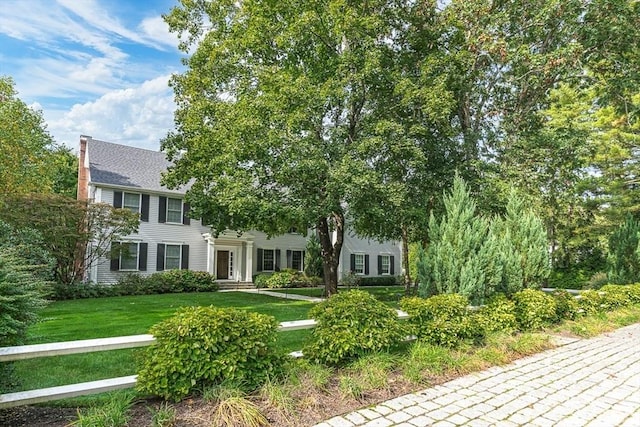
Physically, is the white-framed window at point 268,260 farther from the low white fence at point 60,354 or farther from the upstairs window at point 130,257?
the low white fence at point 60,354

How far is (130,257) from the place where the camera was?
1861 centimetres

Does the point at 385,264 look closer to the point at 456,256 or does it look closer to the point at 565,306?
the point at 565,306

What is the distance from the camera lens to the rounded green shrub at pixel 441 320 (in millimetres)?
6164

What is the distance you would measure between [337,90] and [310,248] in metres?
14.0

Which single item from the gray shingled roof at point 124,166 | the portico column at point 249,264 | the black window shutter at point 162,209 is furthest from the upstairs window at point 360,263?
the black window shutter at point 162,209

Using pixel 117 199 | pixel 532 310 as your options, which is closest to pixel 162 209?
pixel 117 199

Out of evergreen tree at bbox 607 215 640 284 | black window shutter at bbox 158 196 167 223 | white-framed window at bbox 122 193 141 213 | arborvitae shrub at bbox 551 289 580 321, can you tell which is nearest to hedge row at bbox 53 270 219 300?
black window shutter at bbox 158 196 167 223

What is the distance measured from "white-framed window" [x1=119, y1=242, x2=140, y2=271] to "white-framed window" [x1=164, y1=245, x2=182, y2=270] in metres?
1.43

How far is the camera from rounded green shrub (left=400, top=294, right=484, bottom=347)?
20.2 ft

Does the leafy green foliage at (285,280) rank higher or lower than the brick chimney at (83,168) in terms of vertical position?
lower

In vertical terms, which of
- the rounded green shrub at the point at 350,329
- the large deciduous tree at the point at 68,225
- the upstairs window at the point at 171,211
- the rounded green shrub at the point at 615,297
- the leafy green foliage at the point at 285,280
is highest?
the upstairs window at the point at 171,211

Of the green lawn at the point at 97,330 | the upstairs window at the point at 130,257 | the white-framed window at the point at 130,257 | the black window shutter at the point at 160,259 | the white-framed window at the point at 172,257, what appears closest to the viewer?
the green lawn at the point at 97,330

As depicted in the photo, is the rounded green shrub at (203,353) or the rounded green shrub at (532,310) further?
the rounded green shrub at (532,310)

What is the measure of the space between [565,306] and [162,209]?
18.4 meters
